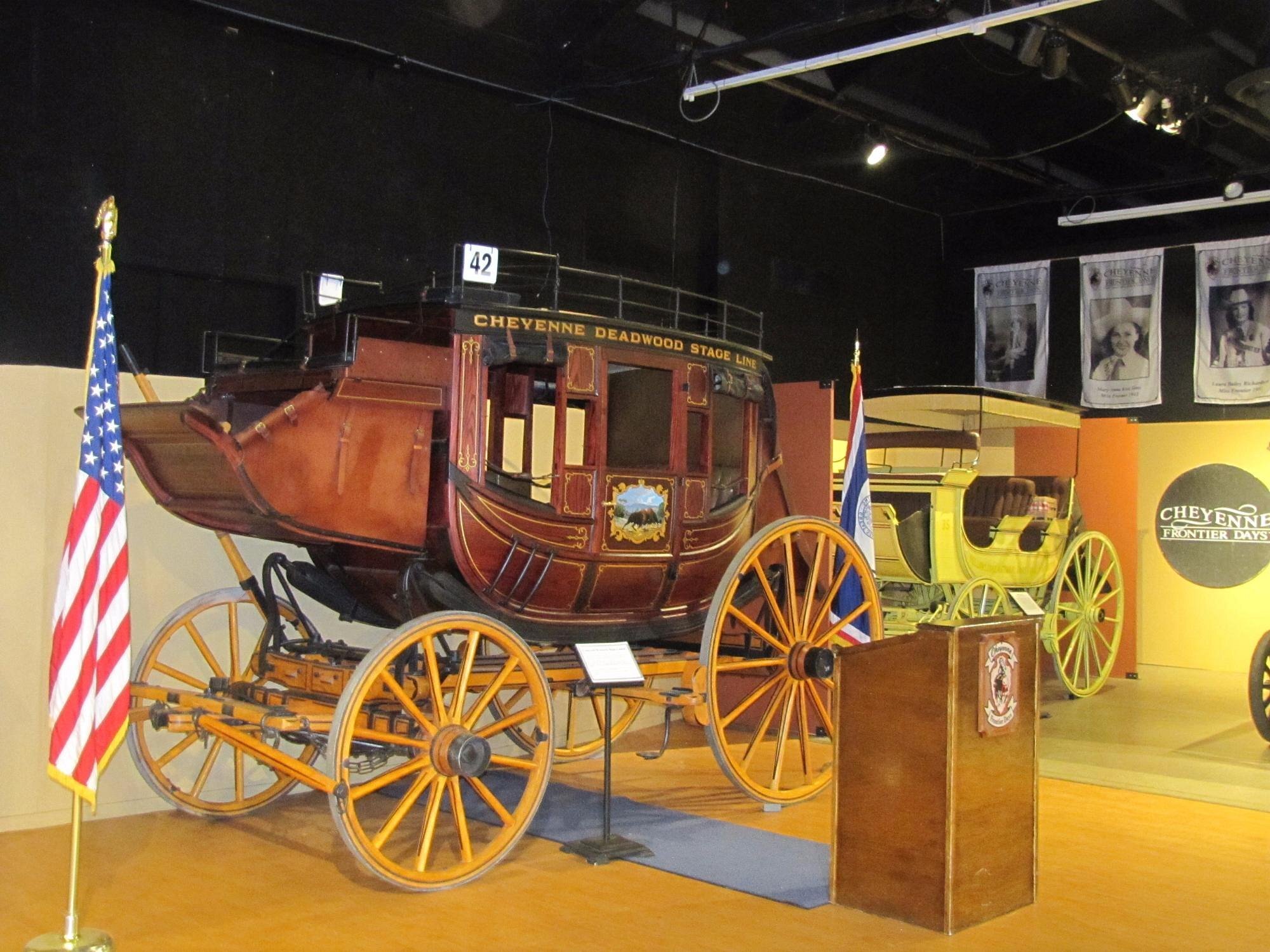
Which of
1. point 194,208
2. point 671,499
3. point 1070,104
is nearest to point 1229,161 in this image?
point 1070,104

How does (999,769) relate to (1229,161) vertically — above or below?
below

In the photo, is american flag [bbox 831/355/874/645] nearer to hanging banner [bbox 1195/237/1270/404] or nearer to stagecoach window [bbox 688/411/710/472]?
stagecoach window [bbox 688/411/710/472]

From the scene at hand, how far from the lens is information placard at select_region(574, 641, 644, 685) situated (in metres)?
4.59

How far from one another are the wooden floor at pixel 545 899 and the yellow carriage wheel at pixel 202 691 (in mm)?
149

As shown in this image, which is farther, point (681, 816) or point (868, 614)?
point (868, 614)

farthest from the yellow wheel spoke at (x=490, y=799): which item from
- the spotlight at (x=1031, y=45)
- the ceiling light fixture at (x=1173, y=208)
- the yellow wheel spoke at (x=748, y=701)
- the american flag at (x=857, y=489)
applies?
the ceiling light fixture at (x=1173, y=208)

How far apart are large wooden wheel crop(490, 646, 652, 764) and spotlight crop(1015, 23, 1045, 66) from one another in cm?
418

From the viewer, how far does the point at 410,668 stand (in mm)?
4633

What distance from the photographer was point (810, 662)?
5.55 meters

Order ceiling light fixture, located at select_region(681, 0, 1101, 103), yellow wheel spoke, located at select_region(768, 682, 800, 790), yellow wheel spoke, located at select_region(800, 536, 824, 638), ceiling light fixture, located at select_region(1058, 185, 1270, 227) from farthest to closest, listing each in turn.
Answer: ceiling light fixture, located at select_region(1058, 185, 1270, 227)
ceiling light fixture, located at select_region(681, 0, 1101, 103)
yellow wheel spoke, located at select_region(800, 536, 824, 638)
yellow wheel spoke, located at select_region(768, 682, 800, 790)

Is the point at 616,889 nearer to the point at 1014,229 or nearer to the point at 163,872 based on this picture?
the point at 163,872

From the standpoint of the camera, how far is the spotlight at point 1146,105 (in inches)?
320

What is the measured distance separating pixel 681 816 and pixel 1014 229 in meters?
8.10

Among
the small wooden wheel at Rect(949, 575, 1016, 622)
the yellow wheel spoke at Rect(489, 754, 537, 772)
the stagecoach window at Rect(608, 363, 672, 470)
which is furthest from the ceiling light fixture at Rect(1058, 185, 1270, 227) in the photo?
the yellow wheel spoke at Rect(489, 754, 537, 772)
